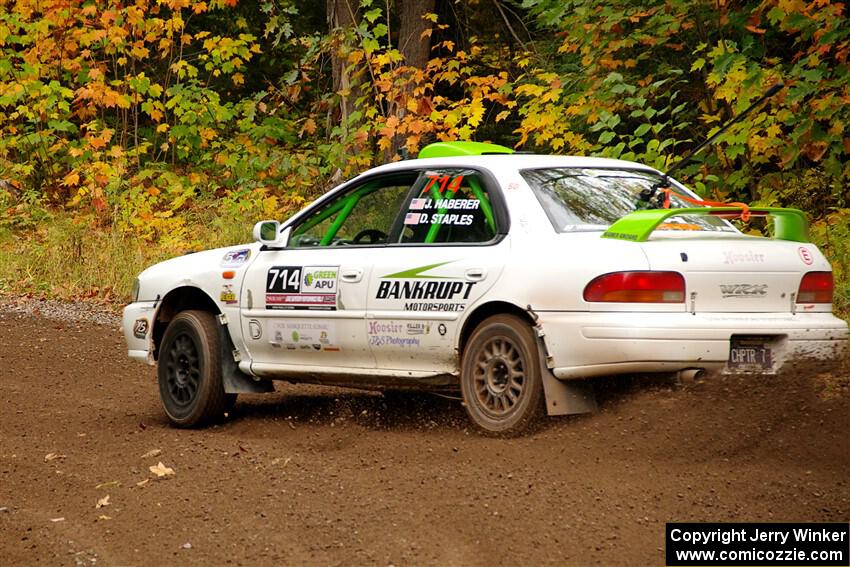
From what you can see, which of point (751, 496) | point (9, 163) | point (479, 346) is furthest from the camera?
point (9, 163)

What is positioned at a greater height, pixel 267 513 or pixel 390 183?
pixel 390 183

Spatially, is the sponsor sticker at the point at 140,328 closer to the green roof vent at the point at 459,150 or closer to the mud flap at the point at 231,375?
the mud flap at the point at 231,375

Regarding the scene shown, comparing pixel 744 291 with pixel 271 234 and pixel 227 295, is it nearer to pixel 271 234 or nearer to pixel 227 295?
pixel 271 234

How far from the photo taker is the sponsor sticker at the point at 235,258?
8164 mm

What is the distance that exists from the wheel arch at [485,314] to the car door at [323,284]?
2.39ft

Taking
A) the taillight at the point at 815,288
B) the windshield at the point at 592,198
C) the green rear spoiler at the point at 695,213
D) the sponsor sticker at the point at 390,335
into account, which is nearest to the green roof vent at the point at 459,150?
the windshield at the point at 592,198

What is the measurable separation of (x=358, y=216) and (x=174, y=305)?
1.60 metres

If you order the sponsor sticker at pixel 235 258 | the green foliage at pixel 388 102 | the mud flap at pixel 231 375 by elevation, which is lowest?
the mud flap at pixel 231 375

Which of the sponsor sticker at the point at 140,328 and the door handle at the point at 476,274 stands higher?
the door handle at the point at 476,274

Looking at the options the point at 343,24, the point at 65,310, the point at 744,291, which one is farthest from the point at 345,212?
the point at 343,24

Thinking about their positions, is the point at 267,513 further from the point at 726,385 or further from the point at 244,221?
the point at 244,221

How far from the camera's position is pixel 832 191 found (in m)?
13.1

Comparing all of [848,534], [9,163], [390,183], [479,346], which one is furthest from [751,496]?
[9,163]

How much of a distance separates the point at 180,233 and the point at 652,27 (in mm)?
7366
